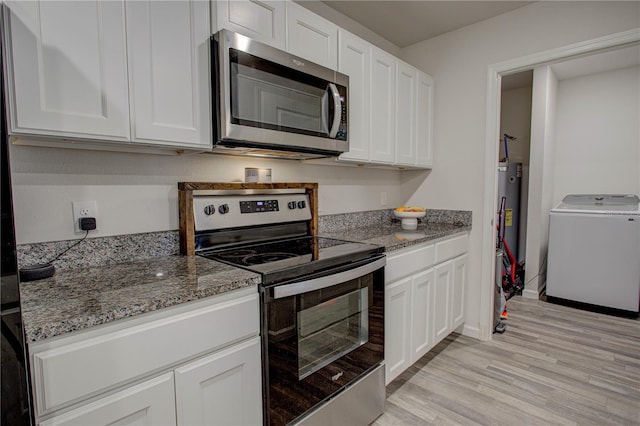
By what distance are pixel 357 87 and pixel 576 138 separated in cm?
332

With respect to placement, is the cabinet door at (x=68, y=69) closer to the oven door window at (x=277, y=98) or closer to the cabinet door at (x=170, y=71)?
the cabinet door at (x=170, y=71)

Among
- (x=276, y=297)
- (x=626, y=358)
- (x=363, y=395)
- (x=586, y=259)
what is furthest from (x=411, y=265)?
(x=586, y=259)

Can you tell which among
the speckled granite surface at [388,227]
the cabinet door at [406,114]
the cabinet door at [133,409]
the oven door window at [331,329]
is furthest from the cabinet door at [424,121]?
the cabinet door at [133,409]

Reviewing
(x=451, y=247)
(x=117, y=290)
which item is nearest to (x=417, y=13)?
(x=451, y=247)

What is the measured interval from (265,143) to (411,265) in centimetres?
110

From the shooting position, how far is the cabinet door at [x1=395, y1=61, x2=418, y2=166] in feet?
7.73

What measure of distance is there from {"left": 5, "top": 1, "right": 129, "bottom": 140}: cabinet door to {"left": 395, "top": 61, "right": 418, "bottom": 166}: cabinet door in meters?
1.73

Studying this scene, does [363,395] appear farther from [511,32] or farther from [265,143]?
[511,32]

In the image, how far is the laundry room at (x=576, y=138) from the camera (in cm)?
351

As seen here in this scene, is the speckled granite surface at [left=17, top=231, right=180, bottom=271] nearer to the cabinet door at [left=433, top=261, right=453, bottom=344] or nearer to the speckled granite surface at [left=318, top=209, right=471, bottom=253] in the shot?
the speckled granite surface at [left=318, top=209, right=471, bottom=253]

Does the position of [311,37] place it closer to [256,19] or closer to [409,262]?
[256,19]

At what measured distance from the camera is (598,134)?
374 cm

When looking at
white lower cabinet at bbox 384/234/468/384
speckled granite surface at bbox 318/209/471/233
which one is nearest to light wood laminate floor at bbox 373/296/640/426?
white lower cabinet at bbox 384/234/468/384

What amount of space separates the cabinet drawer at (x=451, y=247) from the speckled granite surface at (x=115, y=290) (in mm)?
1480
